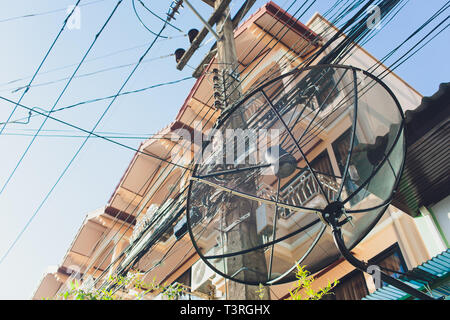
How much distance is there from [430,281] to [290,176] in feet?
7.78

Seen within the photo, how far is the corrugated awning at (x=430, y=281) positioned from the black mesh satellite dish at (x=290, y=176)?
1209mm

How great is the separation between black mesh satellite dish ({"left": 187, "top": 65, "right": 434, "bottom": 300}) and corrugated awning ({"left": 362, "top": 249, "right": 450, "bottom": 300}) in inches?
47.6

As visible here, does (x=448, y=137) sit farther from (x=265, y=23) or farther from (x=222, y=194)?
(x=265, y=23)

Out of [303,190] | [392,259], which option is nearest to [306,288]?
[303,190]

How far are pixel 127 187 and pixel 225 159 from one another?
1161 centimetres

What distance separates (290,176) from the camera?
119 inches

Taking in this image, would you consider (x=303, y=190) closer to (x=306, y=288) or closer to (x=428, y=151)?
(x=428, y=151)

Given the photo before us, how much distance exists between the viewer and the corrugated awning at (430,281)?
3.93 m

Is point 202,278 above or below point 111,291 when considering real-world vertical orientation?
above
